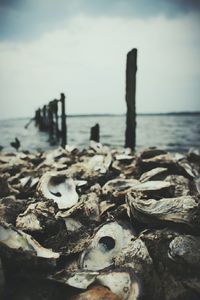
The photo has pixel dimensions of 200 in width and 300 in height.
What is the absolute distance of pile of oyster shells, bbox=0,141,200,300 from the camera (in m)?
1.76

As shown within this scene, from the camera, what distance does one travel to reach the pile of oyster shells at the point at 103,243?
1.76 m

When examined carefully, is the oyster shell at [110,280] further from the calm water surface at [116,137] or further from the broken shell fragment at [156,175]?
the calm water surface at [116,137]

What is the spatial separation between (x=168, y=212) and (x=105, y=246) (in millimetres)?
564

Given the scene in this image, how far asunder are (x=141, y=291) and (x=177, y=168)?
238 centimetres

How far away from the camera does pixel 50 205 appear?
2.71 m

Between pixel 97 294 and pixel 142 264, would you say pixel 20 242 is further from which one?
pixel 142 264

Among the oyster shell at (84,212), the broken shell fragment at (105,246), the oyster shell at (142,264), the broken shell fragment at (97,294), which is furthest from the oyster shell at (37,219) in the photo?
the broken shell fragment at (97,294)

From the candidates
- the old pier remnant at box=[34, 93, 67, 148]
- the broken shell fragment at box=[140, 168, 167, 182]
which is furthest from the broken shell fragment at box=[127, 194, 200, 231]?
the old pier remnant at box=[34, 93, 67, 148]

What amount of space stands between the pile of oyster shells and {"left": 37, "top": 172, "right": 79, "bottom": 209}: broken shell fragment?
0.04 ft

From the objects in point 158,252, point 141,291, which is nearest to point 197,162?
point 158,252

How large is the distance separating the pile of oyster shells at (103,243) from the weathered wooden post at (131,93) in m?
4.47

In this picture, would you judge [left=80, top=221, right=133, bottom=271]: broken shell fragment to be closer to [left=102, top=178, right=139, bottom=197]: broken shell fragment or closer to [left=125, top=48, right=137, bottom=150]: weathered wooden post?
[left=102, top=178, right=139, bottom=197]: broken shell fragment

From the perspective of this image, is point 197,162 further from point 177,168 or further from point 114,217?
point 114,217

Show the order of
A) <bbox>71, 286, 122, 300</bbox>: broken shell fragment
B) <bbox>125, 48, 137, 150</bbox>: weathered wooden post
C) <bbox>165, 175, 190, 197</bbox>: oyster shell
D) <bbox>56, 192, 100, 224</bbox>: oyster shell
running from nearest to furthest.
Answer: <bbox>71, 286, 122, 300</bbox>: broken shell fragment → <bbox>56, 192, 100, 224</bbox>: oyster shell → <bbox>165, 175, 190, 197</bbox>: oyster shell → <bbox>125, 48, 137, 150</bbox>: weathered wooden post
